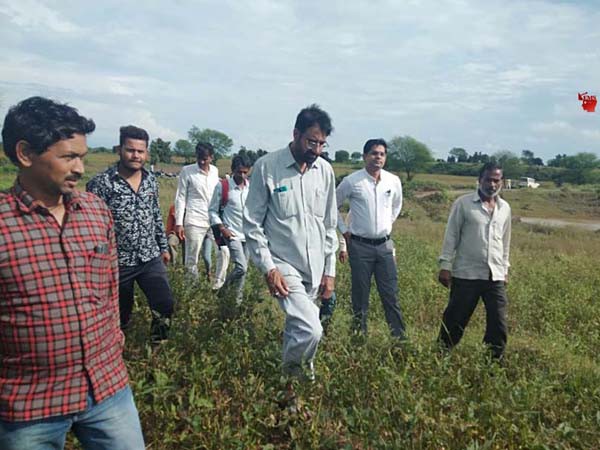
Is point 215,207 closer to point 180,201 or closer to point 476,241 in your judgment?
point 180,201

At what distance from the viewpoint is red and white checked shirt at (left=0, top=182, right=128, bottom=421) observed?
5.39 feet

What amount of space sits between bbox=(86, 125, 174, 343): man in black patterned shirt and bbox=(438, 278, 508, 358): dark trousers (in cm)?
235

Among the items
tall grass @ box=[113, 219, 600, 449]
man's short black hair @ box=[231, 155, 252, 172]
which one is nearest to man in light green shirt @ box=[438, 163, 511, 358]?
tall grass @ box=[113, 219, 600, 449]

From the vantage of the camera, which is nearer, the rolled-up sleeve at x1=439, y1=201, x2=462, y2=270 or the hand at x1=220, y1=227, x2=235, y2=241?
the rolled-up sleeve at x1=439, y1=201, x2=462, y2=270

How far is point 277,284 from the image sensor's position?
318cm

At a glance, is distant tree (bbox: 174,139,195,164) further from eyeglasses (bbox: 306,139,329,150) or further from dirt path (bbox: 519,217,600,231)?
eyeglasses (bbox: 306,139,329,150)

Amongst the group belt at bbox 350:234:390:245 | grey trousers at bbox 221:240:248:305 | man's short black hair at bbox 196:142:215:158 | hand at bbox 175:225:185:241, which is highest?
man's short black hair at bbox 196:142:215:158

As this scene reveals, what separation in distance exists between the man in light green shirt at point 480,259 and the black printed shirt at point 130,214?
8.23ft

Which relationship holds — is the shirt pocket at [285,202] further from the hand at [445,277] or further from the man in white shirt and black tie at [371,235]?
the hand at [445,277]

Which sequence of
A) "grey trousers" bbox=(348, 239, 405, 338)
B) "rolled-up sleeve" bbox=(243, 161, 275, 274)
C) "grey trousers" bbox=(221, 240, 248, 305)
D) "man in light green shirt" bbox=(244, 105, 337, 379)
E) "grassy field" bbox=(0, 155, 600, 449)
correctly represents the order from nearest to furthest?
"grassy field" bbox=(0, 155, 600, 449)
"man in light green shirt" bbox=(244, 105, 337, 379)
"rolled-up sleeve" bbox=(243, 161, 275, 274)
"grey trousers" bbox=(348, 239, 405, 338)
"grey trousers" bbox=(221, 240, 248, 305)

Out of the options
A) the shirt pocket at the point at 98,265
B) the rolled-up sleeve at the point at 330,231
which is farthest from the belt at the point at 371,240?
the shirt pocket at the point at 98,265

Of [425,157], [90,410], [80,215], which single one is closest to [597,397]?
[90,410]

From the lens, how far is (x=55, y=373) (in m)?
1.71

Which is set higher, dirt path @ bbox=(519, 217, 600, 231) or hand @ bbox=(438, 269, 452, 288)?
hand @ bbox=(438, 269, 452, 288)
